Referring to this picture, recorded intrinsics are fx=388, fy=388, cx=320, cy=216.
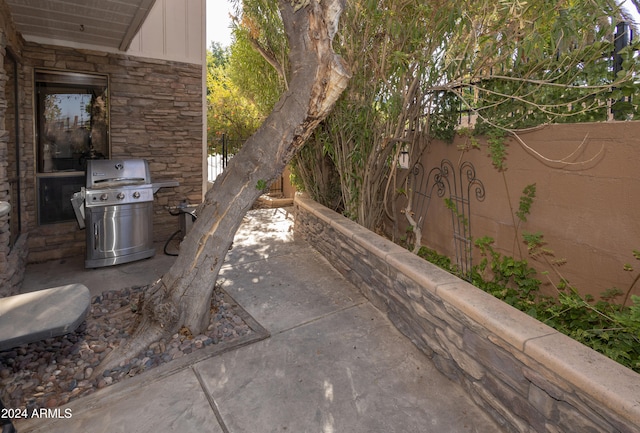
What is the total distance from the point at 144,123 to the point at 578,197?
448cm

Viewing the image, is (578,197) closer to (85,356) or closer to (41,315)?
(41,315)

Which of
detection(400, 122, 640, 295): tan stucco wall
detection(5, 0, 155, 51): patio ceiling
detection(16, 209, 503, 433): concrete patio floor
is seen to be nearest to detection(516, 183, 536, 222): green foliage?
detection(400, 122, 640, 295): tan stucco wall

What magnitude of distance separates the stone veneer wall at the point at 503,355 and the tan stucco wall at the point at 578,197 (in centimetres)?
86

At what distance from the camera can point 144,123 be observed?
468cm

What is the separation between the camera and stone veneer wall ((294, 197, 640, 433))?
4.89 ft

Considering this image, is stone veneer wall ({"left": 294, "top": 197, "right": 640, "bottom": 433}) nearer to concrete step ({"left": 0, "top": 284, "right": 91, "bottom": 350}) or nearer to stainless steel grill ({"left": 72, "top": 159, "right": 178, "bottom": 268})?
concrete step ({"left": 0, "top": 284, "right": 91, "bottom": 350})

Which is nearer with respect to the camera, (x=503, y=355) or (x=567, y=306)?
(x=503, y=355)

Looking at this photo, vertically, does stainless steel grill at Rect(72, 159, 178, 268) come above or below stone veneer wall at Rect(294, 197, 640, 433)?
above

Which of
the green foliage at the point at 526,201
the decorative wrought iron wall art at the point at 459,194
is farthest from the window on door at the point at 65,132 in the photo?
the green foliage at the point at 526,201

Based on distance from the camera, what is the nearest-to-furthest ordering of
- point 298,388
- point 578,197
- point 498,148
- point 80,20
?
point 298,388
point 578,197
point 498,148
point 80,20

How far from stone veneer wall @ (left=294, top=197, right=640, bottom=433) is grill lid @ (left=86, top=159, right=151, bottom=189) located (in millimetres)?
2620

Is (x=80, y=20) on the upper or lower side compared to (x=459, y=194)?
upper

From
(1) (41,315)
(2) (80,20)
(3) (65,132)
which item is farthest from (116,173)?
(1) (41,315)

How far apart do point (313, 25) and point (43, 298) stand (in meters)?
2.14
